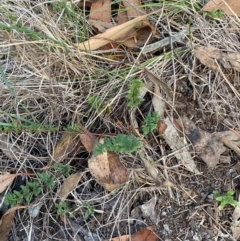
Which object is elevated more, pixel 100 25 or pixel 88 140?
pixel 100 25

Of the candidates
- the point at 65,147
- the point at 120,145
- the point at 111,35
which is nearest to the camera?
the point at 120,145

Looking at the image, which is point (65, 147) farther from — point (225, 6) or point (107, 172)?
point (225, 6)

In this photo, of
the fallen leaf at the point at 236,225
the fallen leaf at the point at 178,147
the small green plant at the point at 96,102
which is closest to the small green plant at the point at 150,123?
the fallen leaf at the point at 178,147

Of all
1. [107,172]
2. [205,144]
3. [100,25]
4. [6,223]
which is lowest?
[6,223]

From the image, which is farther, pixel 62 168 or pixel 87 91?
pixel 87 91

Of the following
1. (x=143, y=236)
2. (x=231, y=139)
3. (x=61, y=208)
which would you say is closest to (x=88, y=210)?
(x=61, y=208)

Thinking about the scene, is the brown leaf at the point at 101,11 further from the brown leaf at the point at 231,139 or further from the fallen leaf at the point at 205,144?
the brown leaf at the point at 231,139

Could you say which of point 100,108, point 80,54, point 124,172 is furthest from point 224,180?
point 80,54

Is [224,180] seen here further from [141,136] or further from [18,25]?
[18,25]
